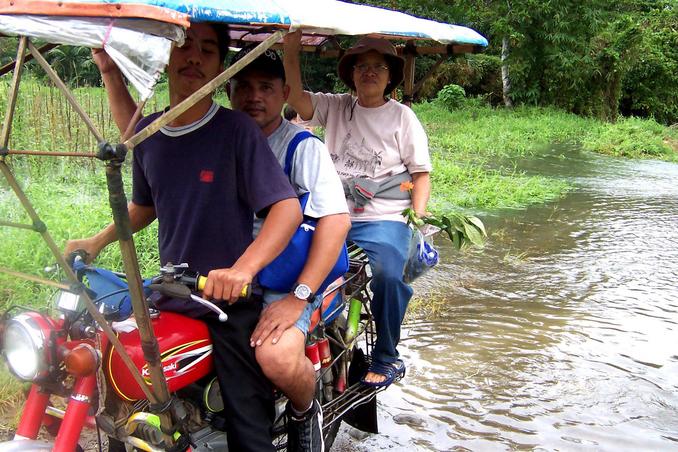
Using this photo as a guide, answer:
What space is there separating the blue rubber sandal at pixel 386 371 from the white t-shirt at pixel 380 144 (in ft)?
3.04

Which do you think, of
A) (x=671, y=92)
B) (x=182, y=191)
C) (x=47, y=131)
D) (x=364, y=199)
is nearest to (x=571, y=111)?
(x=671, y=92)

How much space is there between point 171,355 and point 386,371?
163 cm

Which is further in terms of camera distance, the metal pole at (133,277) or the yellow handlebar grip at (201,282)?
the yellow handlebar grip at (201,282)

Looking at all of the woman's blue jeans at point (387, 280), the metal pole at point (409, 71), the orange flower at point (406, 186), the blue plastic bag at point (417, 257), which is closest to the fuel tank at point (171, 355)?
the woman's blue jeans at point (387, 280)

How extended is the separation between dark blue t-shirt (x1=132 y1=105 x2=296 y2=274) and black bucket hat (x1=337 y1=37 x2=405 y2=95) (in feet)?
5.42

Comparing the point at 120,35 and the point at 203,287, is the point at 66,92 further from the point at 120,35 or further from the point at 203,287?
the point at 203,287

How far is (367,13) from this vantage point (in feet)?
9.59

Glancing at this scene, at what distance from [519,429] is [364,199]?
174 cm

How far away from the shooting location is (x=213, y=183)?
91.3 inches

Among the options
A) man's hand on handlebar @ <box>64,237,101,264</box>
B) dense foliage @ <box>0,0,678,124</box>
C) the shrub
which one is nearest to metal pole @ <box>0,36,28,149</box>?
man's hand on handlebar @ <box>64,237,101,264</box>

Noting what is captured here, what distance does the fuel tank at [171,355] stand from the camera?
2.15 metres

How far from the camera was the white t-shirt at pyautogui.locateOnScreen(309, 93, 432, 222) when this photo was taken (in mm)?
3980

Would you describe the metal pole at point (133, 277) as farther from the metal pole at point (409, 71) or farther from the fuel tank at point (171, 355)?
the metal pole at point (409, 71)

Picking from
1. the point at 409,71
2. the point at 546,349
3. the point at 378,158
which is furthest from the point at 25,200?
the point at 546,349
